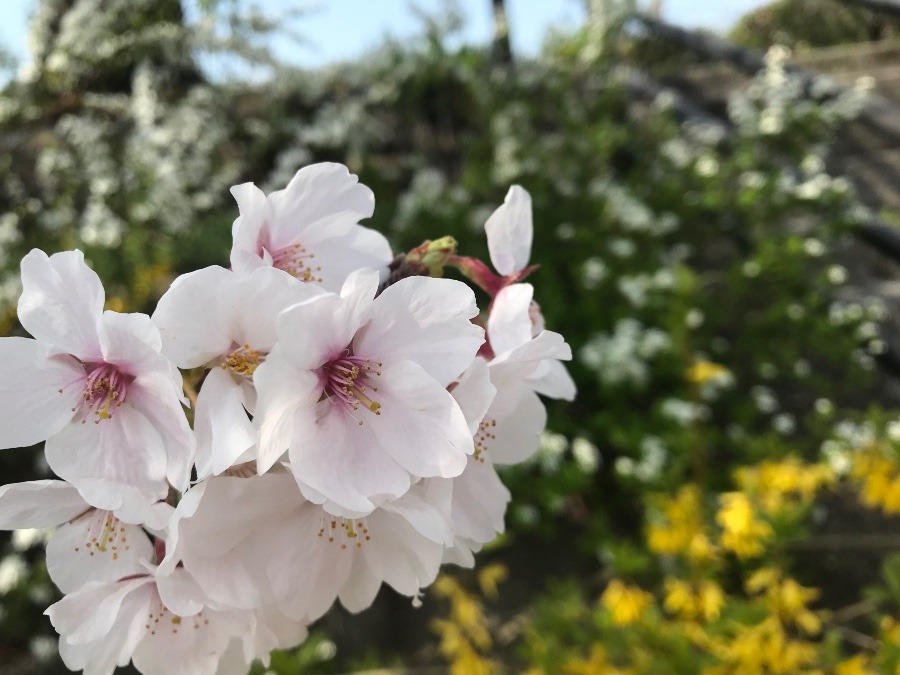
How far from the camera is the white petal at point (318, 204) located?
0.52 m

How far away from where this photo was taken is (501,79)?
3.03 m

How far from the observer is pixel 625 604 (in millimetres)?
1332

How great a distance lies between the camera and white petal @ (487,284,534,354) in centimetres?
50

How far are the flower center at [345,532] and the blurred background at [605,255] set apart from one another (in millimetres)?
895

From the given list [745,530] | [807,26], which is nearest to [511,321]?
[745,530]

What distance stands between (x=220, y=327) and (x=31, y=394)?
0.15 meters

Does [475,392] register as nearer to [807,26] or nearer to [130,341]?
[130,341]

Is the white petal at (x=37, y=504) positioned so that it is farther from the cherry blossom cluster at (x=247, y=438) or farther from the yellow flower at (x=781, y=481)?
the yellow flower at (x=781, y=481)

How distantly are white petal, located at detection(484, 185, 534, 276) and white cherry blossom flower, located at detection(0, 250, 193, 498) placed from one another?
30cm

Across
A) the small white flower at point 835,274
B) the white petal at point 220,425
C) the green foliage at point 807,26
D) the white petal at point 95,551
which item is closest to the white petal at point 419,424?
the white petal at point 220,425

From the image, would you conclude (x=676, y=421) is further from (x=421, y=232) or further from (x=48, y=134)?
(x=48, y=134)

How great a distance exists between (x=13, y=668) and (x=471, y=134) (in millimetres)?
2787

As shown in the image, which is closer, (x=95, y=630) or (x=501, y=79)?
(x=95, y=630)

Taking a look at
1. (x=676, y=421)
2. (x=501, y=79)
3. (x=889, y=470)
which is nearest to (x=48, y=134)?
(x=501, y=79)
